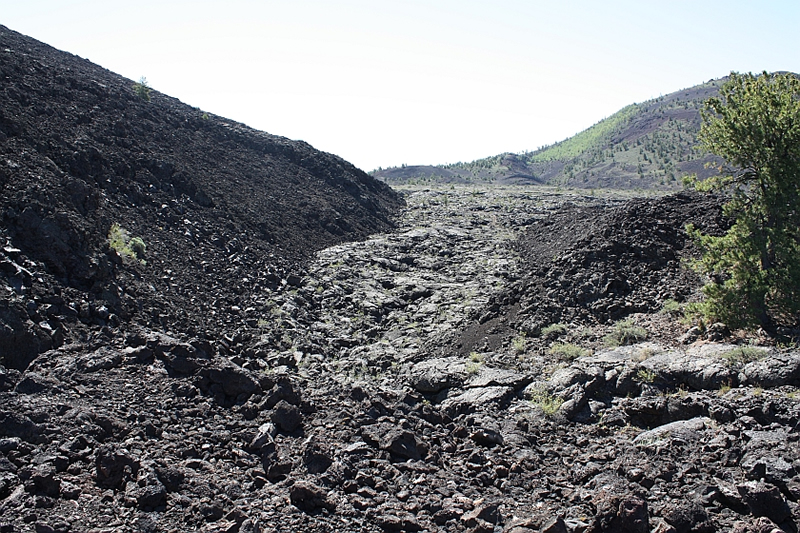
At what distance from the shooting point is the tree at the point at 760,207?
27.0ft

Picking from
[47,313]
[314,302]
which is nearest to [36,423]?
[47,313]

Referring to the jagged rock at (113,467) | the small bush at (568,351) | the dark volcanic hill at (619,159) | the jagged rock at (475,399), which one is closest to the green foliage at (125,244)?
the jagged rock at (113,467)

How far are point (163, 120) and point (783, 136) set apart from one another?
18587mm

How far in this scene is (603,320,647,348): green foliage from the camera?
9.24 metres

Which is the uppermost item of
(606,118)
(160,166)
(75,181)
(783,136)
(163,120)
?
(606,118)

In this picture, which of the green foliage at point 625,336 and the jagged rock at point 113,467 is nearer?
the jagged rock at point 113,467

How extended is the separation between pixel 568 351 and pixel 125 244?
29.9ft

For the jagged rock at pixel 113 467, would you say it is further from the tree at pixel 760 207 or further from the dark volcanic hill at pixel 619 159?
the dark volcanic hill at pixel 619 159

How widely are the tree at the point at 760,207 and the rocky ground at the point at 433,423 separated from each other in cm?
56

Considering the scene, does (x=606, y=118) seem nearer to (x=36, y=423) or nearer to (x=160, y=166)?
(x=160, y=166)

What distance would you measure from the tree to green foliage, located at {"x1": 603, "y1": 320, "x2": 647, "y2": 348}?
1.04m

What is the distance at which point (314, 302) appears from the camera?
1403 centimetres

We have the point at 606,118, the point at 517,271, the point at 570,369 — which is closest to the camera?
the point at 570,369

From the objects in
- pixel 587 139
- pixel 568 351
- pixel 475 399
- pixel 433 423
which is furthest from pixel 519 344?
pixel 587 139
